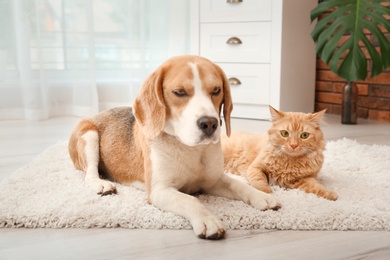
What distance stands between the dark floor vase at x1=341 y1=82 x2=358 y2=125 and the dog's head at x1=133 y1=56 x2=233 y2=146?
2.31 m

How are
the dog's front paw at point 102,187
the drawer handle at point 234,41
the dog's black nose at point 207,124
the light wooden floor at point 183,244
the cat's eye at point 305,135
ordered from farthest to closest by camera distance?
the drawer handle at point 234,41, the cat's eye at point 305,135, the dog's front paw at point 102,187, the dog's black nose at point 207,124, the light wooden floor at point 183,244

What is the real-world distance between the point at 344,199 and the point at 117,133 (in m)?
1.00

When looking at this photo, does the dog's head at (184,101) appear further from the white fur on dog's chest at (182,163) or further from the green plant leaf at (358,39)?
the green plant leaf at (358,39)

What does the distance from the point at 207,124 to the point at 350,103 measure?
2.58 meters

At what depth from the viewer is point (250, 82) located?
3.99 m

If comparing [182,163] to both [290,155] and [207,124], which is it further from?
[290,155]

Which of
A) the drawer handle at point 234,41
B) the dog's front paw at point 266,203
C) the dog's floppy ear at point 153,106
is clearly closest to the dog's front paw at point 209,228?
the dog's front paw at point 266,203

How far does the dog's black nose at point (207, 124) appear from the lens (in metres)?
1.55

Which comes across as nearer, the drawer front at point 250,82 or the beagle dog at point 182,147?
the beagle dog at point 182,147

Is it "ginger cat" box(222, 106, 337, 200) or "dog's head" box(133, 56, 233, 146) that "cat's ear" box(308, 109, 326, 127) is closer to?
"ginger cat" box(222, 106, 337, 200)

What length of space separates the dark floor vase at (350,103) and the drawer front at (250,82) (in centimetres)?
63

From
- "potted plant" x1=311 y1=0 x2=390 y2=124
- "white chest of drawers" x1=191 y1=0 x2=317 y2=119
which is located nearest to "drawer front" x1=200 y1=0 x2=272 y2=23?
"white chest of drawers" x1=191 y1=0 x2=317 y2=119

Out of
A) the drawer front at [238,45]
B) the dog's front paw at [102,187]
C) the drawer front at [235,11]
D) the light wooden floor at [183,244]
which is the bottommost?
the light wooden floor at [183,244]

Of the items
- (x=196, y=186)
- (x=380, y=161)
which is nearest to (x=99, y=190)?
(x=196, y=186)
